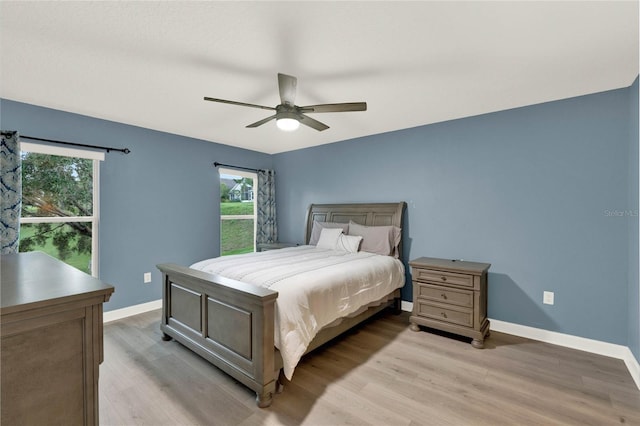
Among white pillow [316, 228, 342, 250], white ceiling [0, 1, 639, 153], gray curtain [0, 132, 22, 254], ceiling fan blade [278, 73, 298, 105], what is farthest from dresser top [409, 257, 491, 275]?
gray curtain [0, 132, 22, 254]

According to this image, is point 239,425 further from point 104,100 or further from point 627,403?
point 104,100

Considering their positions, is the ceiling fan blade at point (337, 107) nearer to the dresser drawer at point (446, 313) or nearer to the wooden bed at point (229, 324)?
the wooden bed at point (229, 324)

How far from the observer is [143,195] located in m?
3.87

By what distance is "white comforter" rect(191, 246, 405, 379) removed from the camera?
2107 mm

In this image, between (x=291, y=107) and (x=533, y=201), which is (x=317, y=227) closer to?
(x=291, y=107)

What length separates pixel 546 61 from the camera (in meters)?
2.21

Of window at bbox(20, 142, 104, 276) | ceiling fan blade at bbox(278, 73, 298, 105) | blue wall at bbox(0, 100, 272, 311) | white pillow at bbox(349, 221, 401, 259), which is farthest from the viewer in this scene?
white pillow at bbox(349, 221, 401, 259)

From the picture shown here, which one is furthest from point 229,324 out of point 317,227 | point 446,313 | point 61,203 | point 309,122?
point 61,203

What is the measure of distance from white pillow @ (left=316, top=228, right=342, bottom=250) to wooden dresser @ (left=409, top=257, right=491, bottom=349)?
1.22 meters

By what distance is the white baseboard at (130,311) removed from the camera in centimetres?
351

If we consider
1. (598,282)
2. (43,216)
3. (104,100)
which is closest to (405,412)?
(598,282)

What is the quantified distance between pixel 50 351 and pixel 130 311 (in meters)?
3.24

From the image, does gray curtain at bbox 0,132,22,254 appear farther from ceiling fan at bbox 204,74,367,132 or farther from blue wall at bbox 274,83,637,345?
blue wall at bbox 274,83,637,345

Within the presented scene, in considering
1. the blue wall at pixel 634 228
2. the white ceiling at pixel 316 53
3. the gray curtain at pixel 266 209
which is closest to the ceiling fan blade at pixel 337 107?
the white ceiling at pixel 316 53
